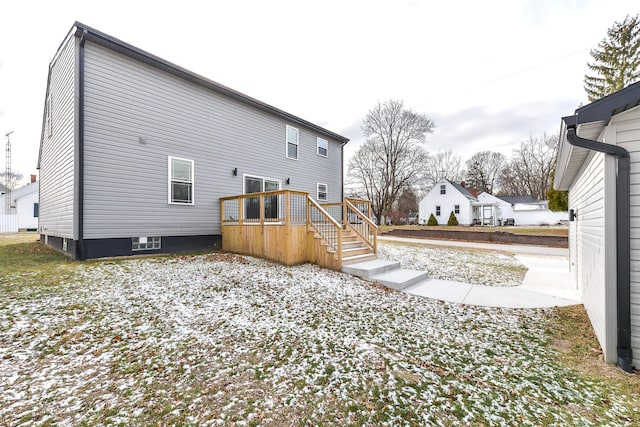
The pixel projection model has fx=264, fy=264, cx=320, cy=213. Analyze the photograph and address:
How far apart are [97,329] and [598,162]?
19.9 ft

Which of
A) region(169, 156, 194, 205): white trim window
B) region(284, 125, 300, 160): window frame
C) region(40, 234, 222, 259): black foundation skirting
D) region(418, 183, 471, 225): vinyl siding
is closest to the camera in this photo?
region(40, 234, 222, 259): black foundation skirting

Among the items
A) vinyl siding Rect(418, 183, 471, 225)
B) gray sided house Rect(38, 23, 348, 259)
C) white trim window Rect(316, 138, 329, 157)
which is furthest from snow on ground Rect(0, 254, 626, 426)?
vinyl siding Rect(418, 183, 471, 225)

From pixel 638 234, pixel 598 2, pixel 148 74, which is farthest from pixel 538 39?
pixel 148 74

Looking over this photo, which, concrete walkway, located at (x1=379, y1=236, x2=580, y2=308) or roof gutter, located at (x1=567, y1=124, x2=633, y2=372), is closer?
roof gutter, located at (x1=567, y1=124, x2=633, y2=372)

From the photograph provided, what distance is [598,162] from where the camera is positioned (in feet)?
10.2

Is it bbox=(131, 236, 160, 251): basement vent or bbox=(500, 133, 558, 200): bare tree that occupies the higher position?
bbox=(500, 133, 558, 200): bare tree

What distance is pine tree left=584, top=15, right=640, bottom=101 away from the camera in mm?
15824

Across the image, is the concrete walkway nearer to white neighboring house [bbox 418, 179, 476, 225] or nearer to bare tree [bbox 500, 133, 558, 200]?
white neighboring house [bbox 418, 179, 476, 225]

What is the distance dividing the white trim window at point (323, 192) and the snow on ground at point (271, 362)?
807cm

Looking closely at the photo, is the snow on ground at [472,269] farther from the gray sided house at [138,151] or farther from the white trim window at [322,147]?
the white trim window at [322,147]

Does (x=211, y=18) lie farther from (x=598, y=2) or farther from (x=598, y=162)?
(x=598, y=2)

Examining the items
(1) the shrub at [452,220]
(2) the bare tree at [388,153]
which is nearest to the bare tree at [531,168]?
(1) the shrub at [452,220]

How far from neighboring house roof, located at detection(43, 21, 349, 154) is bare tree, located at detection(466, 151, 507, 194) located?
34.3 metres

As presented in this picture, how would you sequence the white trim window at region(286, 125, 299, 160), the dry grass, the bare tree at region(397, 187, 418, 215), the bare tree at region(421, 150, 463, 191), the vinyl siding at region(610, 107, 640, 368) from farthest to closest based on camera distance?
the bare tree at region(421, 150, 463, 191)
the bare tree at region(397, 187, 418, 215)
the white trim window at region(286, 125, 299, 160)
the vinyl siding at region(610, 107, 640, 368)
the dry grass
